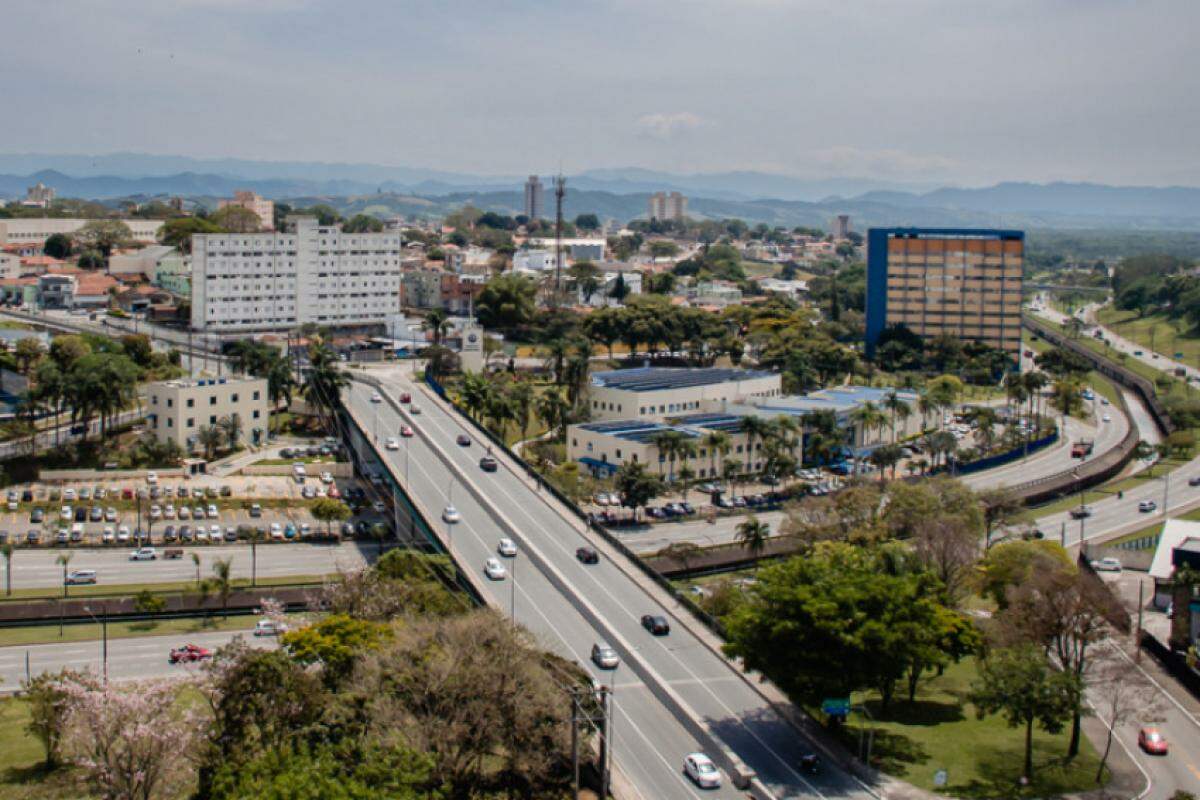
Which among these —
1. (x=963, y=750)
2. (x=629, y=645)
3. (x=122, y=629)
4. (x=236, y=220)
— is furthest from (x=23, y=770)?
(x=236, y=220)

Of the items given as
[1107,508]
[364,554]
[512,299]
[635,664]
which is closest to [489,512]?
[364,554]

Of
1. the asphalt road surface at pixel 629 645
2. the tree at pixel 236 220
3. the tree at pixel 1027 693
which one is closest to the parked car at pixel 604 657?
the asphalt road surface at pixel 629 645

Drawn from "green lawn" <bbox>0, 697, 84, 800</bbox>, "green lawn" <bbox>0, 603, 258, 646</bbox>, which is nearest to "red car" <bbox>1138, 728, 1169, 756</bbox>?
"green lawn" <bbox>0, 697, 84, 800</bbox>

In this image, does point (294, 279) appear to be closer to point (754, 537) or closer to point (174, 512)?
point (174, 512)

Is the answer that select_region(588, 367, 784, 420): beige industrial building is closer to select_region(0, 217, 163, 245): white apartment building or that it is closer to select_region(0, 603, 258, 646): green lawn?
select_region(0, 603, 258, 646): green lawn

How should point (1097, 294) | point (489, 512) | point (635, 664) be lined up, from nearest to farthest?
Result: point (635, 664), point (489, 512), point (1097, 294)

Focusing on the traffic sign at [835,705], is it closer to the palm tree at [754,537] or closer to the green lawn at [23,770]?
the green lawn at [23,770]

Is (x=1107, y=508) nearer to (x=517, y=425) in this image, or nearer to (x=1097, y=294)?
(x=517, y=425)
